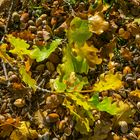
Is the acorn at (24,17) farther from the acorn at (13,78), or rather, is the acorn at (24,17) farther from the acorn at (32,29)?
the acorn at (13,78)

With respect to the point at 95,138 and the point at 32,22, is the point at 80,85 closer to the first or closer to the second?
the point at 95,138

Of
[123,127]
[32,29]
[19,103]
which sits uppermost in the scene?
[32,29]

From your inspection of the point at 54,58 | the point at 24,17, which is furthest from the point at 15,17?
the point at 54,58

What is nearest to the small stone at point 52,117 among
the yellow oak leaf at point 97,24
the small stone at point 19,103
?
the small stone at point 19,103

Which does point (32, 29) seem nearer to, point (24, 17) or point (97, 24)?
point (24, 17)

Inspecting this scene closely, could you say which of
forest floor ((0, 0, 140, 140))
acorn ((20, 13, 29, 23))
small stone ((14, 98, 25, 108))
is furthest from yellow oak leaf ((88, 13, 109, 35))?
small stone ((14, 98, 25, 108))

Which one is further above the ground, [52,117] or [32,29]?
[32,29]

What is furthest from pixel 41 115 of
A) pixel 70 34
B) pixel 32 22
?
pixel 32 22

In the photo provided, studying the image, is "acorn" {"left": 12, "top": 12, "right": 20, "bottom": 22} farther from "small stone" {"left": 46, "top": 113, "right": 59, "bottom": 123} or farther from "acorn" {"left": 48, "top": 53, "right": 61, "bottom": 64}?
"small stone" {"left": 46, "top": 113, "right": 59, "bottom": 123}
